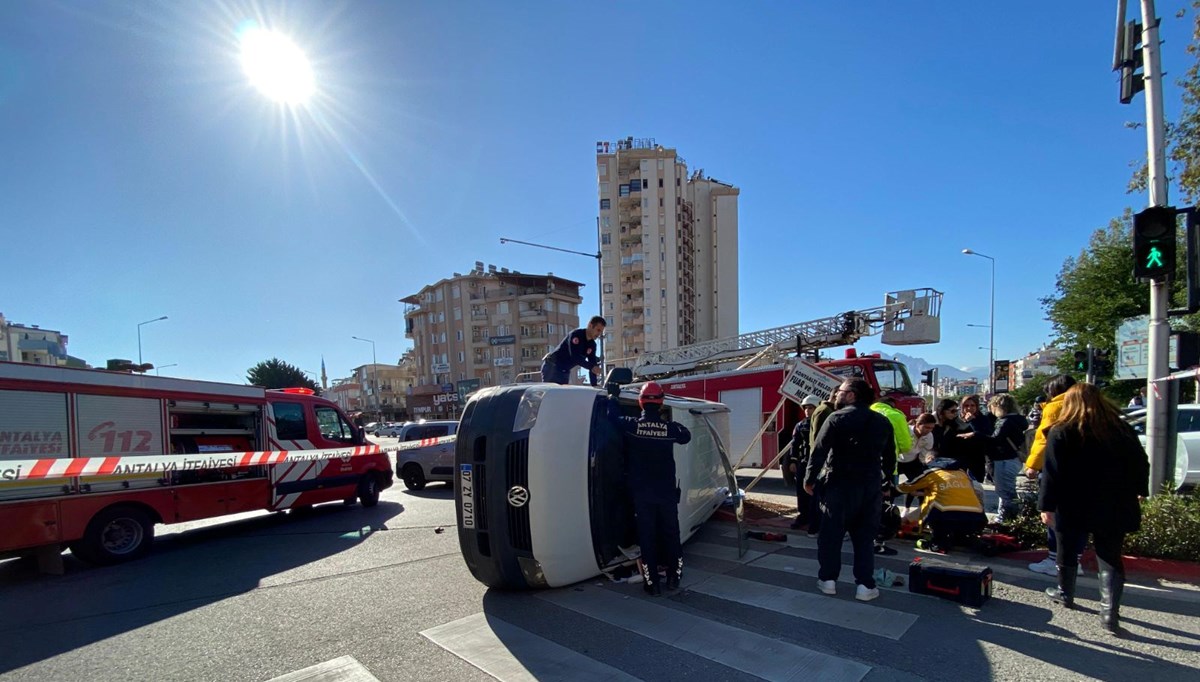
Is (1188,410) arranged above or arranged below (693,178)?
below

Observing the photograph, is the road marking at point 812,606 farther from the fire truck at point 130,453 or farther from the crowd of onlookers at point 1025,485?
the fire truck at point 130,453

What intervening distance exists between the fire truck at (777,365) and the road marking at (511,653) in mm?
5598

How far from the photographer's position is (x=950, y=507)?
5.66m

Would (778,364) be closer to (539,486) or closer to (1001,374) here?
(539,486)

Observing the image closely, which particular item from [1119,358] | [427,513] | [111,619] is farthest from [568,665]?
[1119,358]

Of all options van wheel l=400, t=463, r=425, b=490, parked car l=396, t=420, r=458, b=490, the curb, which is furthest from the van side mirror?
van wheel l=400, t=463, r=425, b=490

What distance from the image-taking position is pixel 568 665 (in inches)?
138

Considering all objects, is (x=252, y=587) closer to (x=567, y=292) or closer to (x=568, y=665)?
(x=568, y=665)

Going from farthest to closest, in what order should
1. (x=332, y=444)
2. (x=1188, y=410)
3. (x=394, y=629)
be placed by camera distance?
(x=332, y=444) → (x=1188, y=410) → (x=394, y=629)

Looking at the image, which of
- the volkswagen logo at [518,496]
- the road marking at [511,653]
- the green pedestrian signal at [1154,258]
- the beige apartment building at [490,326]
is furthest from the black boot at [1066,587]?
the beige apartment building at [490,326]

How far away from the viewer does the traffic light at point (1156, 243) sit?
5664 millimetres

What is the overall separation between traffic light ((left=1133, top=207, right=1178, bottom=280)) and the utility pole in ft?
0.39

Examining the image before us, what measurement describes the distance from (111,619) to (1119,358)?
1147cm

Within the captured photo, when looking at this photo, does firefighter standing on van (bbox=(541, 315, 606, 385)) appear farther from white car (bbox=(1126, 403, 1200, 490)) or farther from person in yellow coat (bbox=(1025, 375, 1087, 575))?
white car (bbox=(1126, 403, 1200, 490))
